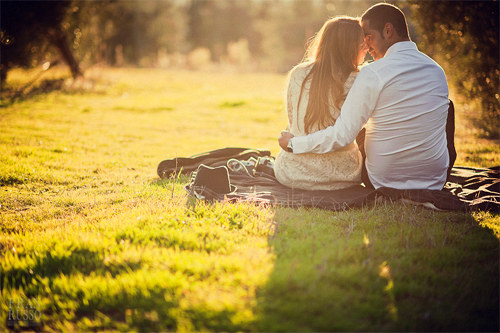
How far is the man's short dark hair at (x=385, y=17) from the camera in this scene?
11.9 ft

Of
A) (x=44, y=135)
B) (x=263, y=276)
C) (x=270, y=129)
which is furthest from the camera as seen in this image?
(x=270, y=129)

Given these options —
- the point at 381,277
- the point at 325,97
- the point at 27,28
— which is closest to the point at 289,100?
the point at 325,97

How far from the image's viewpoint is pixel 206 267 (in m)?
2.52

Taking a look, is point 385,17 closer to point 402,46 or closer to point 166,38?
point 402,46

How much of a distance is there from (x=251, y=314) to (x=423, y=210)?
98.1 inches

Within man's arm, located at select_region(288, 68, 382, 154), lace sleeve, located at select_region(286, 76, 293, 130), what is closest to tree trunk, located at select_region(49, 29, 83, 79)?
lace sleeve, located at select_region(286, 76, 293, 130)

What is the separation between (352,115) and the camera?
138 inches

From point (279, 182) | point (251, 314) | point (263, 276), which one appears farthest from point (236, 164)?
point (251, 314)

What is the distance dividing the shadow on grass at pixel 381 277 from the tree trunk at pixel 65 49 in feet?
53.5

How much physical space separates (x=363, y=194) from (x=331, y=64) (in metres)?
1.49

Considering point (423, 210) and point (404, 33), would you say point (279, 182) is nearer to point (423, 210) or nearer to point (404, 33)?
point (423, 210)

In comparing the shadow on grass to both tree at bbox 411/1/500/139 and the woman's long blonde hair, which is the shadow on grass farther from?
tree at bbox 411/1/500/139

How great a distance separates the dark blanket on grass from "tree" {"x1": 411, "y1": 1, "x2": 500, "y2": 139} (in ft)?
12.9

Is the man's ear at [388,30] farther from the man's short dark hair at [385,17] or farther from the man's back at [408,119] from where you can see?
the man's back at [408,119]
